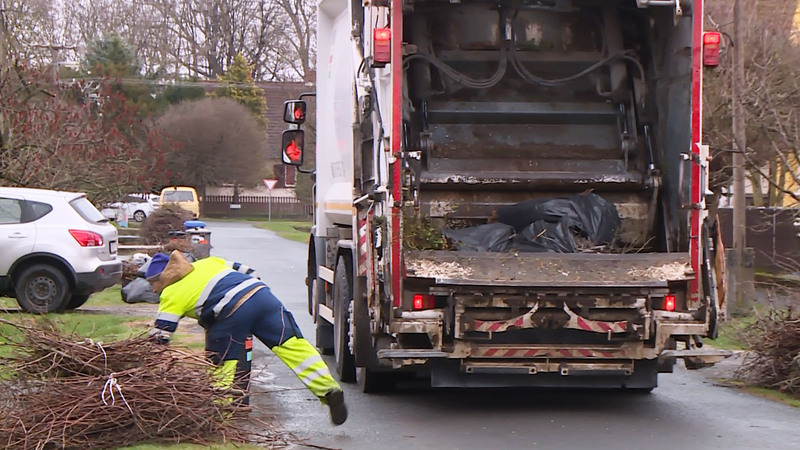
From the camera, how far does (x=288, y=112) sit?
1227 cm

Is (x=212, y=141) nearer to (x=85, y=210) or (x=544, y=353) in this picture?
(x=85, y=210)

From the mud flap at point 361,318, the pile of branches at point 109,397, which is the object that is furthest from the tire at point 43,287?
the pile of branches at point 109,397

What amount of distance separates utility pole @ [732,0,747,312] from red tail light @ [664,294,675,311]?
19.1 ft

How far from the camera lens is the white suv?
14164 millimetres

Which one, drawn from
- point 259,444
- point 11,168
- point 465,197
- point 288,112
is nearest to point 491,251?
point 465,197

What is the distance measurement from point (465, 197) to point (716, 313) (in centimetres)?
218

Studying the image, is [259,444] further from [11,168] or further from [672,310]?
[11,168]

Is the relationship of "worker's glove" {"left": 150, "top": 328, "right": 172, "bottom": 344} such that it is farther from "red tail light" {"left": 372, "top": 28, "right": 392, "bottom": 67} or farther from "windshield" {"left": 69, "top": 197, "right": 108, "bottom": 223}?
"windshield" {"left": 69, "top": 197, "right": 108, "bottom": 223}

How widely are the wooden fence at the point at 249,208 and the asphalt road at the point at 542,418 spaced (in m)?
50.1

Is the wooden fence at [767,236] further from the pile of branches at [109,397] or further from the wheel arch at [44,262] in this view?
the pile of branches at [109,397]

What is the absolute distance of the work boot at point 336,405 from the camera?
7348mm

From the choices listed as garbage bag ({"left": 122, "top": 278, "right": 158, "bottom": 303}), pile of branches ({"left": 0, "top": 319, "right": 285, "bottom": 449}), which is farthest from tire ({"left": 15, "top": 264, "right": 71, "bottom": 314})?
pile of branches ({"left": 0, "top": 319, "right": 285, "bottom": 449})

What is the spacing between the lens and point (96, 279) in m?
14.5

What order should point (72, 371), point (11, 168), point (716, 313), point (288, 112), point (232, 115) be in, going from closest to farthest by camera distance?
point (72, 371)
point (716, 313)
point (288, 112)
point (11, 168)
point (232, 115)
